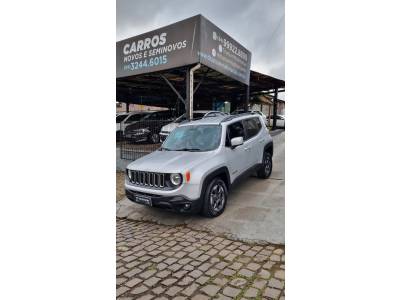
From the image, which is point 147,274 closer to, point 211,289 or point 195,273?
point 195,273

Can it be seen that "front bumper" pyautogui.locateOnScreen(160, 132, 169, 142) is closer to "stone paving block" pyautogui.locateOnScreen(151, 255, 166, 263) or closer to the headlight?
the headlight

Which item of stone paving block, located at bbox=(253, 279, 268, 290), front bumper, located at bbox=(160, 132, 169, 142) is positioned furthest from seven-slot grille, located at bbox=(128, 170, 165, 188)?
front bumper, located at bbox=(160, 132, 169, 142)

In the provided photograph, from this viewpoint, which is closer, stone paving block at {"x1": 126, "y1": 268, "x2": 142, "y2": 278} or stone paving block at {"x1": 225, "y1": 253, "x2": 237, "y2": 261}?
stone paving block at {"x1": 126, "y1": 268, "x2": 142, "y2": 278}

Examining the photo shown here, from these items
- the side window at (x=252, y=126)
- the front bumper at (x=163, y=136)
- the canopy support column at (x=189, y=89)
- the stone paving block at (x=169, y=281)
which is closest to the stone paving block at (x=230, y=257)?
the stone paving block at (x=169, y=281)

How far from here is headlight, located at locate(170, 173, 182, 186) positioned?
8.40 ft

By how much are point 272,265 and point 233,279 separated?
351mm

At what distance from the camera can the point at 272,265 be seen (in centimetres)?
179

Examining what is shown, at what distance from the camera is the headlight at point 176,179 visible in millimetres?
2560

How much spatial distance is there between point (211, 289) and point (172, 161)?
149 cm

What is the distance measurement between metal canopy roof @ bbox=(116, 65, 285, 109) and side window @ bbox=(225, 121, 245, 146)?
104cm

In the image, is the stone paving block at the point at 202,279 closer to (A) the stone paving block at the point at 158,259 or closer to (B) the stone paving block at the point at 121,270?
(A) the stone paving block at the point at 158,259
